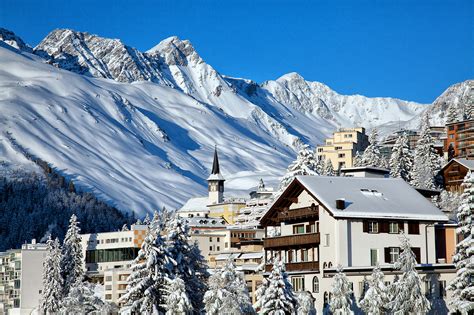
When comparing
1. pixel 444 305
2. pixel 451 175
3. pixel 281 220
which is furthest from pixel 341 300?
pixel 451 175

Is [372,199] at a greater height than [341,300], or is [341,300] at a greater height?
[372,199]

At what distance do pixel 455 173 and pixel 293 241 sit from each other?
49544mm

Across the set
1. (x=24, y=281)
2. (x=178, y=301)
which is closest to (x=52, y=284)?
(x=24, y=281)

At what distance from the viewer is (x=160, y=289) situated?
65938mm

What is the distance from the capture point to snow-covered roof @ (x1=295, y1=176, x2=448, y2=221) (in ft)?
226

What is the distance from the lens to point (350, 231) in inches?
2675

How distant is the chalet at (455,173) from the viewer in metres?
114

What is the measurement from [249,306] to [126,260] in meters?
109

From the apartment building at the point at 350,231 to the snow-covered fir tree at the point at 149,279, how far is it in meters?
10.2

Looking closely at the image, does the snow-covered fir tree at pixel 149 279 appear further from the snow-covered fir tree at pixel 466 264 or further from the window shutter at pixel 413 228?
the snow-covered fir tree at pixel 466 264

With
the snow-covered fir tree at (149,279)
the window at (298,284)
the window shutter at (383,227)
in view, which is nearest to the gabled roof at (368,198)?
the window shutter at (383,227)

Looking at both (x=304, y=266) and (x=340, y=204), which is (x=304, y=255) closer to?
(x=304, y=266)

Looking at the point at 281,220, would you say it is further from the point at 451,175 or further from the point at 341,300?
the point at 451,175

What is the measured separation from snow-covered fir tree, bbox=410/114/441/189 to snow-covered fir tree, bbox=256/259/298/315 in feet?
188
